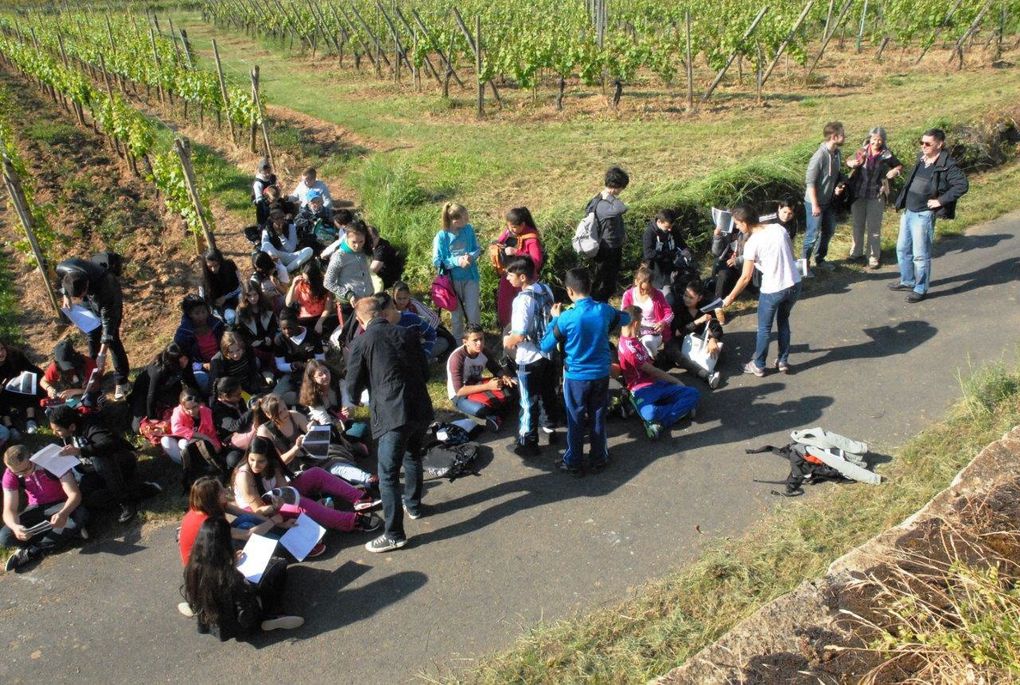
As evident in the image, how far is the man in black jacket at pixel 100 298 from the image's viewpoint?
7.66 meters

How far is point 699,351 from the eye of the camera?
24.0 feet

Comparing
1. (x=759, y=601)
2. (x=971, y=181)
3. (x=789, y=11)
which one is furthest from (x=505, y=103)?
(x=759, y=601)

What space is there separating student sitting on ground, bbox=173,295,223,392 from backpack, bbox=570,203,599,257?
3382 millimetres

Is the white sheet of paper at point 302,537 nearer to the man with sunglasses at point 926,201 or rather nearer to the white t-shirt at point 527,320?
the white t-shirt at point 527,320

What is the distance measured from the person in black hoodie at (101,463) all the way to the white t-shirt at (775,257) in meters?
5.19

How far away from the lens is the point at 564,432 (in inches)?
266

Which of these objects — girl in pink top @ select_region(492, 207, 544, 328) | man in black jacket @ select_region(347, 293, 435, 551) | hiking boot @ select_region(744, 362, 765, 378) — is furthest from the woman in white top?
man in black jacket @ select_region(347, 293, 435, 551)

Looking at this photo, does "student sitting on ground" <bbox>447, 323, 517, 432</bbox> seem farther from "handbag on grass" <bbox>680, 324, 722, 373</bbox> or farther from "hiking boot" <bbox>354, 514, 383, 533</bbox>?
"handbag on grass" <bbox>680, 324, 722, 373</bbox>

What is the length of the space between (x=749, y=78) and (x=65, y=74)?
51.6 feet

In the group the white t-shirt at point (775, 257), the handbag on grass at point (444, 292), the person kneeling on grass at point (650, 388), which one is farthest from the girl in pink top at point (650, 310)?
the handbag on grass at point (444, 292)

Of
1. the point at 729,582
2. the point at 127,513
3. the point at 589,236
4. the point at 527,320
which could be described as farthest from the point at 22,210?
the point at 729,582

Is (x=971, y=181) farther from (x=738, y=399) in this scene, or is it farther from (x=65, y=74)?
(x=65, y=74)

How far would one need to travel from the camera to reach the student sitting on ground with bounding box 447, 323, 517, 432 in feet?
22.7

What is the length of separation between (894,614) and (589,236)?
4.92m
